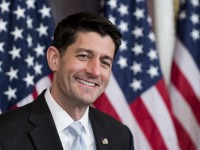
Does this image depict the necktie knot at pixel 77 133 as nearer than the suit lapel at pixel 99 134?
Yes

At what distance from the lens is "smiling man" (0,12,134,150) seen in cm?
163

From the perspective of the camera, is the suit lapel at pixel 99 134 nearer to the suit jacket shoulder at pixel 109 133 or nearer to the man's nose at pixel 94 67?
the suit jacket shoulder at pixel 109 133

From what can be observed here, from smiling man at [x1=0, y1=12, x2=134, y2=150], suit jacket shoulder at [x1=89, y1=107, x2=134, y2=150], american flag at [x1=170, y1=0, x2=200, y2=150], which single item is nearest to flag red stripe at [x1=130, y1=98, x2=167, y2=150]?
american flag at [x1=170, y1=0, x2=200, y2=150]

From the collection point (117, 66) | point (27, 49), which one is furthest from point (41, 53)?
point (117, 66)

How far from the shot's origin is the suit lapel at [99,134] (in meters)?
1.79

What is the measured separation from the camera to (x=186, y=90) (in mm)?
2900

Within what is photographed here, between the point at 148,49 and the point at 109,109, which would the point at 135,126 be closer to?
the point at 109,109

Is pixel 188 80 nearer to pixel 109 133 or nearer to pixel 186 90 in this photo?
pixel 186 90

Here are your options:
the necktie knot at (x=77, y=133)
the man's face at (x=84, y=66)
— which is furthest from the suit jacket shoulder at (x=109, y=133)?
the man's face at (x=84, y=66)

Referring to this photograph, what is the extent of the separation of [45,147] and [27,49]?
1.06 metres

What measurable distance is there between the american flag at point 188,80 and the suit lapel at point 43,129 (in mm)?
1426

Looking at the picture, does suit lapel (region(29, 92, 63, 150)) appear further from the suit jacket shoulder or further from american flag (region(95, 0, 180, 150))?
american flag (region(95, 0, 180, 150))

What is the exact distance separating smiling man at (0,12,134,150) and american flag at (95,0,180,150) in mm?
1005

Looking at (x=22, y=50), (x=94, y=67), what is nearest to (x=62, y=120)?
(x=94, y=67)
